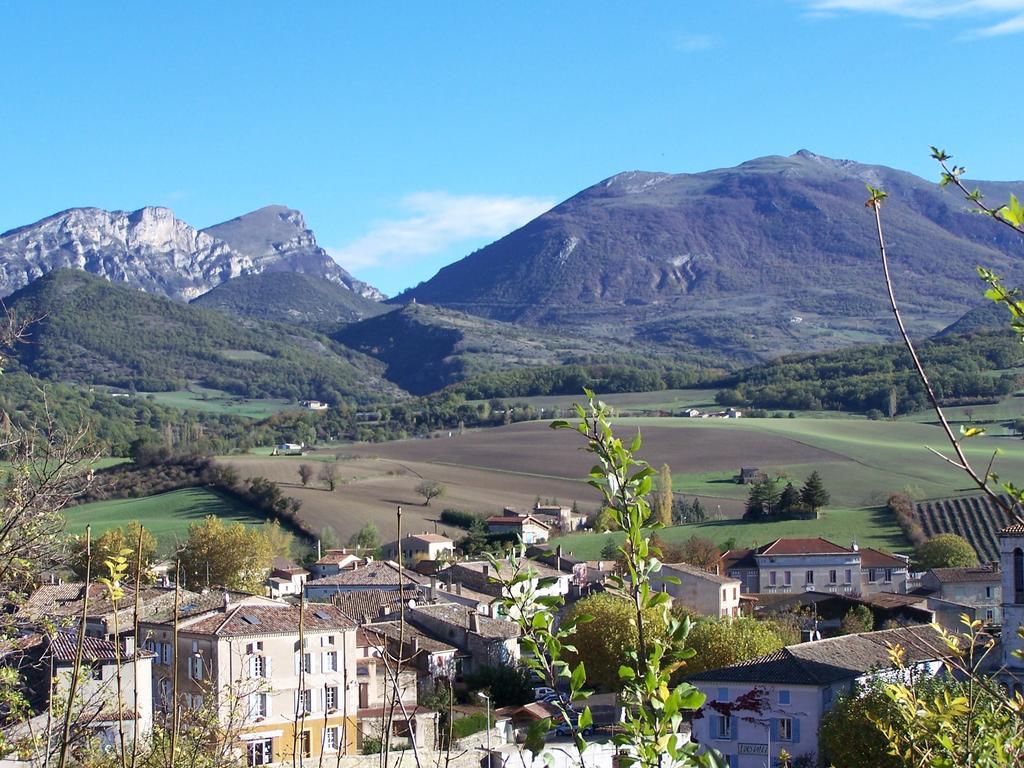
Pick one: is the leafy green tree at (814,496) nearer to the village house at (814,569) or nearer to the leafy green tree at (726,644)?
the village house at (814,569)

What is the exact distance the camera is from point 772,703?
89.2 ft

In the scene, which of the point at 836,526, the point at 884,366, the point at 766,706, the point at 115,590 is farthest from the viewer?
the point at 884,366

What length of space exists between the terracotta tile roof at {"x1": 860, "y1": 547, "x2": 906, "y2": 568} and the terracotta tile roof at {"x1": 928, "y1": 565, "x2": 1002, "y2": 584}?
14.9 feet

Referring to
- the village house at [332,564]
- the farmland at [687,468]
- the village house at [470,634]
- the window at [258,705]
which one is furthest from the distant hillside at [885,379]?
the window at [258,705]

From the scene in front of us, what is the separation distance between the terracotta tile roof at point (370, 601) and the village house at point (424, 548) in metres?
16.0

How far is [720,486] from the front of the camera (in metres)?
87.2

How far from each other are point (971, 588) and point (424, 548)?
2680 centimetres

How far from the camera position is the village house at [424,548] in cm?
6669

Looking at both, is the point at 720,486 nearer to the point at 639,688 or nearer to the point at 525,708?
the point at 525,708

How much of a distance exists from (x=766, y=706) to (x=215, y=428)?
133 meters

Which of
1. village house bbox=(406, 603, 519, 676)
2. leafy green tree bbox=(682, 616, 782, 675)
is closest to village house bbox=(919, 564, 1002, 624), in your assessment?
leafy green tree bbox=(682, 616, 782, 675)

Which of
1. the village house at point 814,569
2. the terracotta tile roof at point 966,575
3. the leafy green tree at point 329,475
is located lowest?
the village house at point 814,569

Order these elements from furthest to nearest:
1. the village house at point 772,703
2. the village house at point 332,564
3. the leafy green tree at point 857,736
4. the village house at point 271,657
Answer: the village house at point 332,564
the village house at point 271,657
the village house at point 772,703
the leafy green tree at point 857,736

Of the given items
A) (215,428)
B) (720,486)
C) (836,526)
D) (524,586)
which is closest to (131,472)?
(720,486)
